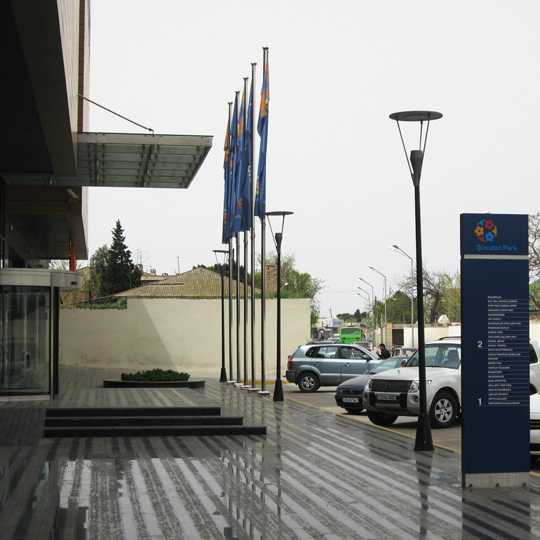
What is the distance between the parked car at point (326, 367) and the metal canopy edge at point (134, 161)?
A: 33.4 ft

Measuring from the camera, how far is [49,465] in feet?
46.5

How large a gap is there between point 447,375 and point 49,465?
8.97 meters

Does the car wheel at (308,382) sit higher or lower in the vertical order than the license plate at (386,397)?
lower

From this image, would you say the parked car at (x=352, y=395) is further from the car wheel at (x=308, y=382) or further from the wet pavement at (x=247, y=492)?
the car wheel at (x=308, y=382)

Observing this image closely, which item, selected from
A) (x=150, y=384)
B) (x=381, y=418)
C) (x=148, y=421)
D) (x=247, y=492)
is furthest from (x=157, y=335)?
(x=247, y=492)

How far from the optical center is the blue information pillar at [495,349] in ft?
39.4

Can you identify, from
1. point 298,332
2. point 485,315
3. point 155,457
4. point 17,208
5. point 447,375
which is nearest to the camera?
point 485,315

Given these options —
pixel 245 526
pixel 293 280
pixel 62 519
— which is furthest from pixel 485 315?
pixel 293 280

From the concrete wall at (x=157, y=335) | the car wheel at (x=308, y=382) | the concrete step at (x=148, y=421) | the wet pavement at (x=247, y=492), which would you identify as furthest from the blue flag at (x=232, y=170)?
the concrete wall at (x=157, y=335)

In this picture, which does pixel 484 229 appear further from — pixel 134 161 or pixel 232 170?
pixel 232 170

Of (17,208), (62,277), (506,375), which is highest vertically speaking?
(17,208)

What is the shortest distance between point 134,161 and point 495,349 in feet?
45.2

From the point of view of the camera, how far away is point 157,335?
5119 centimetres

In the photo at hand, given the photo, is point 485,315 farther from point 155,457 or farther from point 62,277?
point 62,277
